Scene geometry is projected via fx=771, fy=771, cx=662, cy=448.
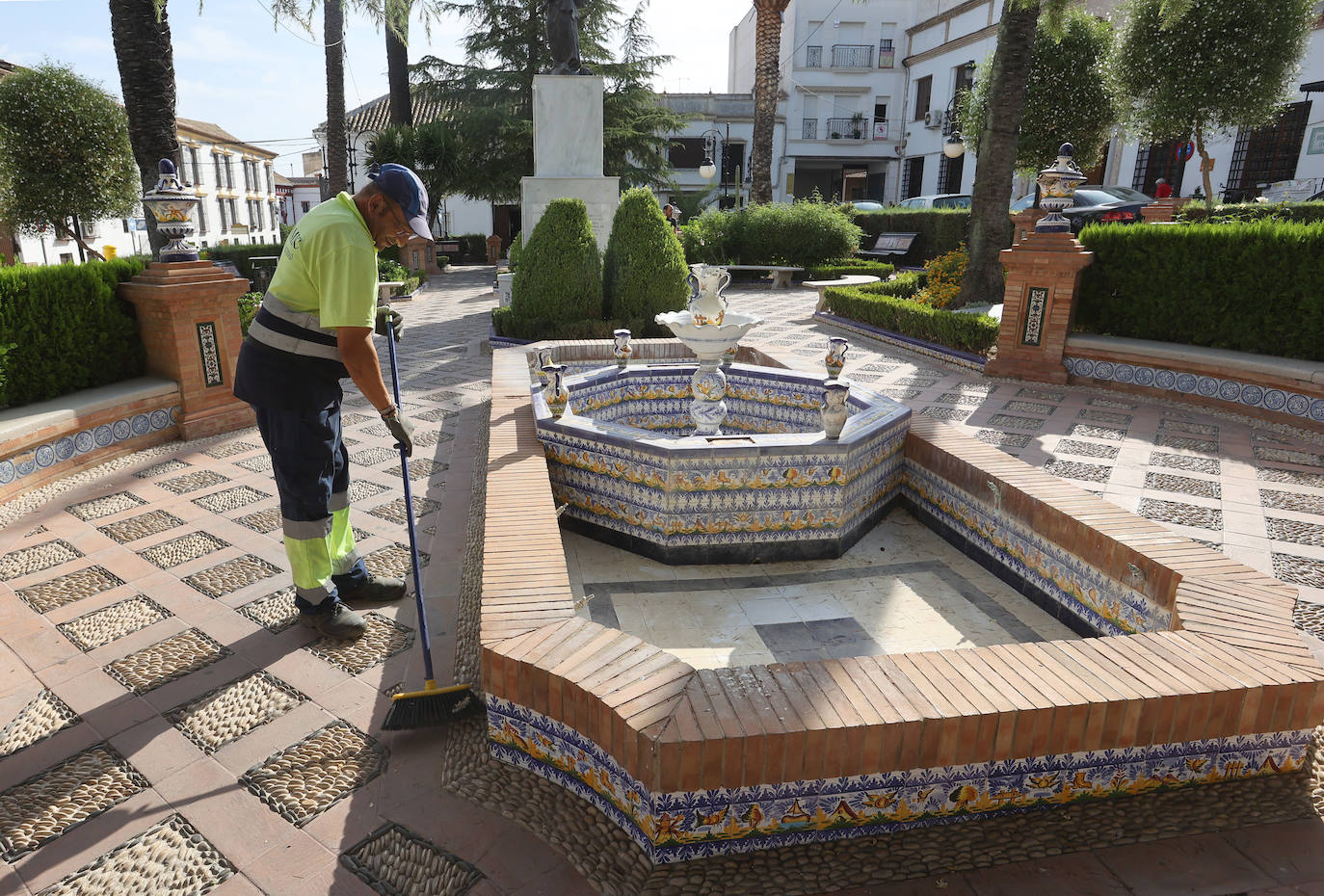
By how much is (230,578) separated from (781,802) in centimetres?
294

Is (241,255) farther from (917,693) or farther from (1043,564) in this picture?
(917,693)

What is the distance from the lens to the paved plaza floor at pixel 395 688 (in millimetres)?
2033

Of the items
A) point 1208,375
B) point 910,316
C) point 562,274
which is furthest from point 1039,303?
point 562,274

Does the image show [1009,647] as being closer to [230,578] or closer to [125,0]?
[230,578]

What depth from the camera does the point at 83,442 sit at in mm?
5184

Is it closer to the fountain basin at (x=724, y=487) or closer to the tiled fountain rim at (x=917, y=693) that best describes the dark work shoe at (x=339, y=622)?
the tiled fountain rim at (x=917, y=693)

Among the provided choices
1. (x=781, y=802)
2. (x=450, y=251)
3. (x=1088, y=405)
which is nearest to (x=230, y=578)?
(x=781, y=802)

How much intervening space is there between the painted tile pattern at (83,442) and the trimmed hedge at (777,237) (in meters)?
14.0

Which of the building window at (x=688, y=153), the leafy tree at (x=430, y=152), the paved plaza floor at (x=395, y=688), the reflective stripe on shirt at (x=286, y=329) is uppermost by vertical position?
the building window at (x=688, y=153)

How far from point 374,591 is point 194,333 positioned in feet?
12.2

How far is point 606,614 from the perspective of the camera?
12.0 feet

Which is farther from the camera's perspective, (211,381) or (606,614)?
(211,381)

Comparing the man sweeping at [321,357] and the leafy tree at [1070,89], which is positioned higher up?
the leafy tree at [1070,89]

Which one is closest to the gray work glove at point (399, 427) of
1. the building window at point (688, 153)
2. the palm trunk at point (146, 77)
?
the palm trunk at point (146, 77)
